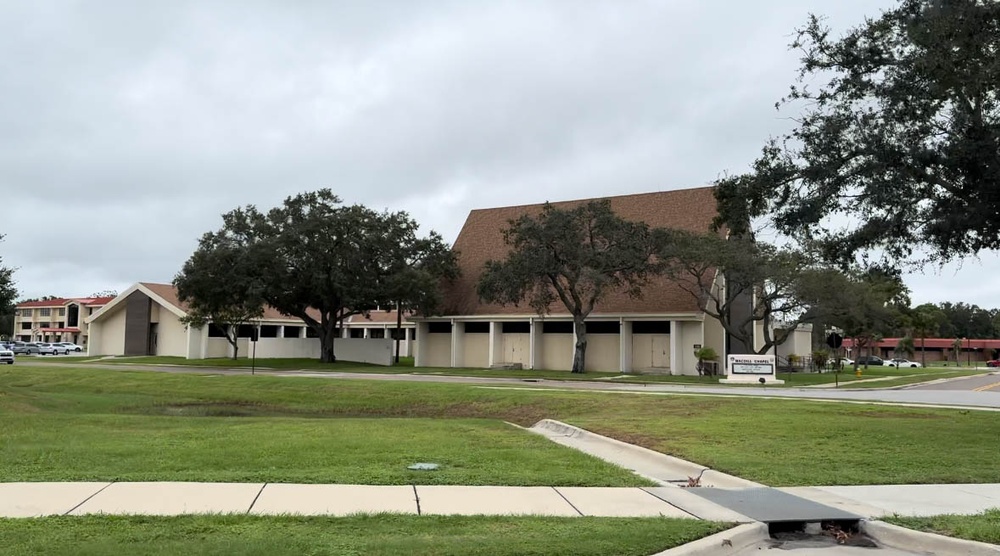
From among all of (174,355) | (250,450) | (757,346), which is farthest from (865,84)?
(174,355)

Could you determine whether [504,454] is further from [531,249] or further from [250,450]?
[531,249]

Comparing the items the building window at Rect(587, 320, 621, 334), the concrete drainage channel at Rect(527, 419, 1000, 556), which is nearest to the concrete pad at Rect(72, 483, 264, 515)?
the concrete drainage channel at Rect(527, 419, 1000, 556)

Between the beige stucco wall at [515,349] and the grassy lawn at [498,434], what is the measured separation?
978 inches

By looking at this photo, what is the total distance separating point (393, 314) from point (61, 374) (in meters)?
38.5

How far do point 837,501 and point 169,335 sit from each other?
6645cm

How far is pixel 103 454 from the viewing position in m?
11.6

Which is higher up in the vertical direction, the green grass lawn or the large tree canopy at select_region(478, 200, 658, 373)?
the large tree canopy at select_region(478, 200, 658, 373)

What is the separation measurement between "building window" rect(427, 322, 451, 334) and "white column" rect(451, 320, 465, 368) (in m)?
1.55

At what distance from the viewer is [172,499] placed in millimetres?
8438

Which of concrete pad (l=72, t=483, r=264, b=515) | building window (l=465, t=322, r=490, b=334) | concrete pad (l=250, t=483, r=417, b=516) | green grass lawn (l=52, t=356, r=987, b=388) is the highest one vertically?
building window (l=465, t=322, r=490, b=334)

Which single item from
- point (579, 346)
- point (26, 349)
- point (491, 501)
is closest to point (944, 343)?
point (579, 346)

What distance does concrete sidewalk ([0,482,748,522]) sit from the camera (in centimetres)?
805

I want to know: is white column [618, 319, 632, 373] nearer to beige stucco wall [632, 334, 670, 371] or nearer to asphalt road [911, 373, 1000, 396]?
beige stucco wall [632, 334, 670, 371]

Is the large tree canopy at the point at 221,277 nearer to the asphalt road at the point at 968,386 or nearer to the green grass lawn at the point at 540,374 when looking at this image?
the green grass lawn at the point at 540,374
